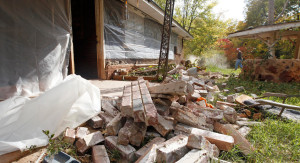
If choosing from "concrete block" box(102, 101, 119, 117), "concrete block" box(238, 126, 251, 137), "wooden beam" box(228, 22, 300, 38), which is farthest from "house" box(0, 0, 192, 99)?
"wooden beam" box(228, 22, 300, 38)

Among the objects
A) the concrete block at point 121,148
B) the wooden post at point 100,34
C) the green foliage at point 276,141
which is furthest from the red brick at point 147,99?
the wooden post at point 100,34

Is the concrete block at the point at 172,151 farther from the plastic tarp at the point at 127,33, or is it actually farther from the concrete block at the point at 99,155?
the plastic tarp at the point at 127,33

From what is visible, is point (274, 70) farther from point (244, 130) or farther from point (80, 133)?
point (80, 133)

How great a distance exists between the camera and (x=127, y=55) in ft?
23.3

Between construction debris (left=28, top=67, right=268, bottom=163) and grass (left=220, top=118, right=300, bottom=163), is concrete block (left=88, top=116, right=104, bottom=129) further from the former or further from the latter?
grass (left=220, top=118, right=300, bottom=163)

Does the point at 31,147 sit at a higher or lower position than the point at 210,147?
lower

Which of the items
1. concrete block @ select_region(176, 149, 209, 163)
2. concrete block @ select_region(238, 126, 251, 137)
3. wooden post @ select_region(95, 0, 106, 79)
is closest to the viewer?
concrete block @ select_region(176, 149, 209, 163)

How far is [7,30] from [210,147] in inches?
152

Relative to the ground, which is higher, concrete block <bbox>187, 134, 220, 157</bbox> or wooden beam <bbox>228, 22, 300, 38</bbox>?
wooden beam <bbox>228, 22, 300, 38</bbox>

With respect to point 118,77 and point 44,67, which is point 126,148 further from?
point 118,77

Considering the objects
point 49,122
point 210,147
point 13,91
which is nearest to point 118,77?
point 13,91

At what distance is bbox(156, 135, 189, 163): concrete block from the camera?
1267mm

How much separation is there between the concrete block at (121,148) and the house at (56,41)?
8.33 ft

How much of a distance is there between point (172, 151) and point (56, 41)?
3842 millimetres
